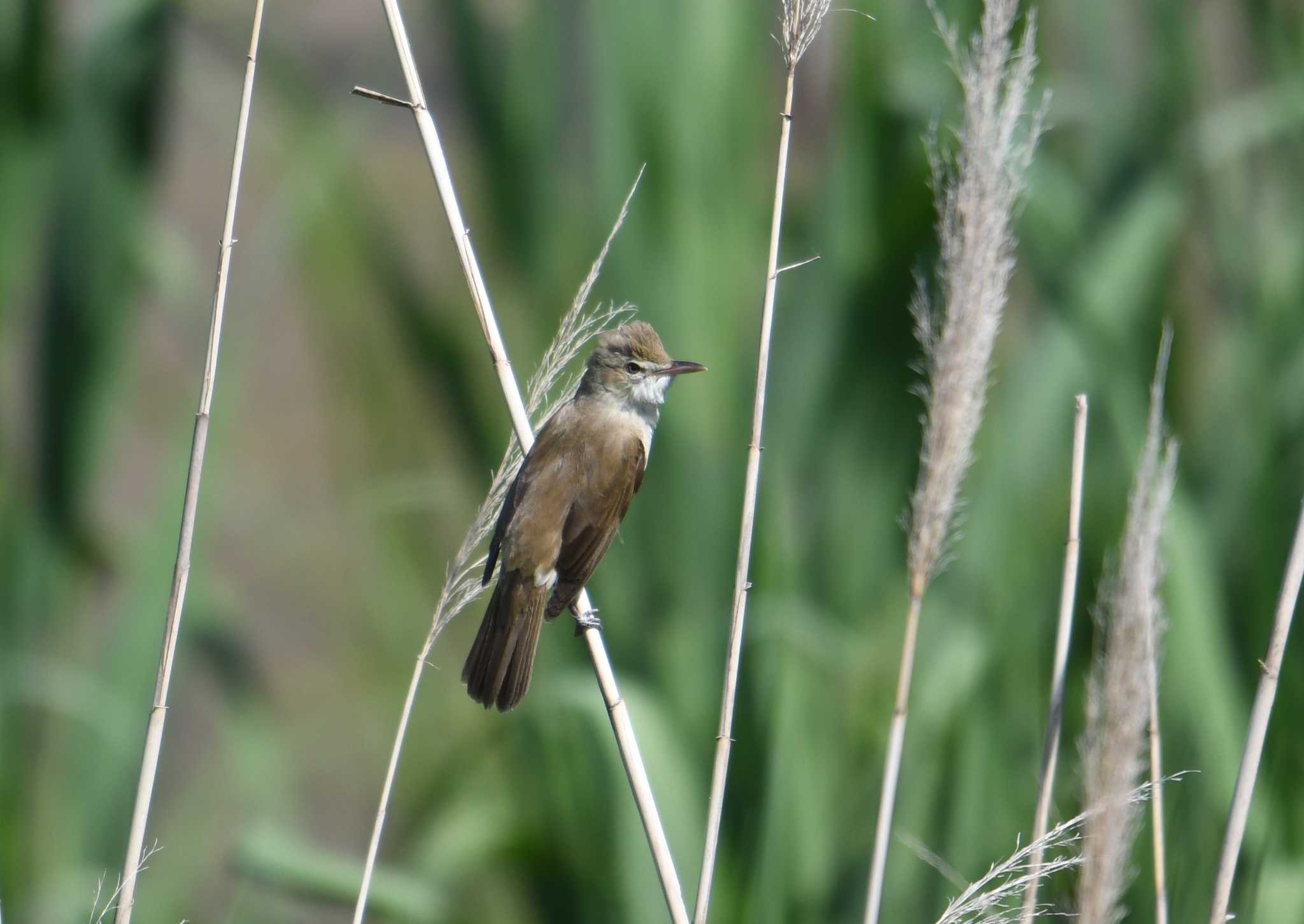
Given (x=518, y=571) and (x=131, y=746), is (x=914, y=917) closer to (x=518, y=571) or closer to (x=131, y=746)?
(x=518, y=571)

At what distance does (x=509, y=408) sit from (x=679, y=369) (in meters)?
0.58

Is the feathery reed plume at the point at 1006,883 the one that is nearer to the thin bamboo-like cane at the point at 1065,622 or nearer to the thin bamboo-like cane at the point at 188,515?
the thin bamboo-like cane at the point at 1065,622

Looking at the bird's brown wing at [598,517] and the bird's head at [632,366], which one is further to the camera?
the bird's head at [632,366]

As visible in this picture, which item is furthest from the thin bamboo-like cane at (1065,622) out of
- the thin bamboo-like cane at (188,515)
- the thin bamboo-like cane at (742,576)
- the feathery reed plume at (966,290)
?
the thin bamboo-like cane at (188,515)

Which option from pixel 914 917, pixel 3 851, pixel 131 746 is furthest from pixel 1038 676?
pixel 3 851

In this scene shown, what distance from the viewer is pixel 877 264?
2.72m

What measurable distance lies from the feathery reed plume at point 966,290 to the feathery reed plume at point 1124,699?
0.78 ft

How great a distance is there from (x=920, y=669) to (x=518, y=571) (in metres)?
1.22

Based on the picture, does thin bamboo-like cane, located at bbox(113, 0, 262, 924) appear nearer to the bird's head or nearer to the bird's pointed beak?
the bird's pointed beak

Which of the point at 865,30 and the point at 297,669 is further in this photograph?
the point at 297,669

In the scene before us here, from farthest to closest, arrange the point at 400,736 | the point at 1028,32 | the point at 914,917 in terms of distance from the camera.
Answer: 1. the point at 914,917
2. the point at 1028,32
3. the point at 400,736

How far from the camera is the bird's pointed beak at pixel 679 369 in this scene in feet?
6.55

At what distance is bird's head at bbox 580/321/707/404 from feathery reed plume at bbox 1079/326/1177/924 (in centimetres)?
88

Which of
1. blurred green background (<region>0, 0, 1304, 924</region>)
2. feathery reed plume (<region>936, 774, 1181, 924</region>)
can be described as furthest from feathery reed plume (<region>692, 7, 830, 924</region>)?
blurred green background (<region>0, 0, 1304, 924</region>)
